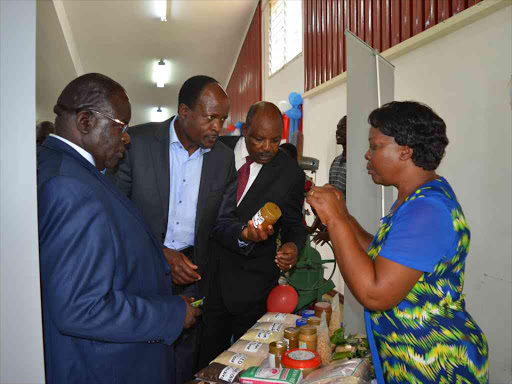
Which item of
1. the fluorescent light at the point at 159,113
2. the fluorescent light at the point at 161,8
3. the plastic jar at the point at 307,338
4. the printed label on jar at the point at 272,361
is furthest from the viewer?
the fluorescent light at the point at 159,113

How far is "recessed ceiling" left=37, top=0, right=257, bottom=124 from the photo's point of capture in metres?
6.75

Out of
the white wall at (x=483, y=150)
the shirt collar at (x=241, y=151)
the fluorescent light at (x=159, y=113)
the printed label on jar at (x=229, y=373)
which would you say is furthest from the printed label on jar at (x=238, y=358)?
the fluorescent light at (x=159, y=113)

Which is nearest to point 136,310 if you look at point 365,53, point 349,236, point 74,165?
point 74,165

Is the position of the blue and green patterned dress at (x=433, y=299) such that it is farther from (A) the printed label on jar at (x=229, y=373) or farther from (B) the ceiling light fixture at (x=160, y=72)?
(B) the ceiling light fixture at (x=160, y=72)

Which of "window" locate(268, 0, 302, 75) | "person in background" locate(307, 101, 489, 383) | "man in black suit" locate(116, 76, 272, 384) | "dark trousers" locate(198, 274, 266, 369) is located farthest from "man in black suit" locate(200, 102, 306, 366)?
"window" locate(268, 0, 302, 75)

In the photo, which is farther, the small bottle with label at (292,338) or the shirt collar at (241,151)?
the shirt collar at (241,151)

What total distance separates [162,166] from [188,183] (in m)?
0.16

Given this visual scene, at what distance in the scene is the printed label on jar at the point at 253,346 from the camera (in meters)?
1.63

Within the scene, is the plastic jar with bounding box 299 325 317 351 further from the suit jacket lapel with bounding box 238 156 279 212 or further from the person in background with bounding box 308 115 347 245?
the person in background with bounding box 308 115 347 245

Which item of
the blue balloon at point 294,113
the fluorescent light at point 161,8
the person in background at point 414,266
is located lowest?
the person in background at point 414,266

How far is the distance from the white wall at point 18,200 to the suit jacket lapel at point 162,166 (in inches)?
44.0

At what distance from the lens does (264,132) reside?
7.24 ft

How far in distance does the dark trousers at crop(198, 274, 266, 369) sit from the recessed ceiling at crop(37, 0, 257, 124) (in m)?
5.09

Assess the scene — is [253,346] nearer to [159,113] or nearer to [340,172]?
[340,172]
